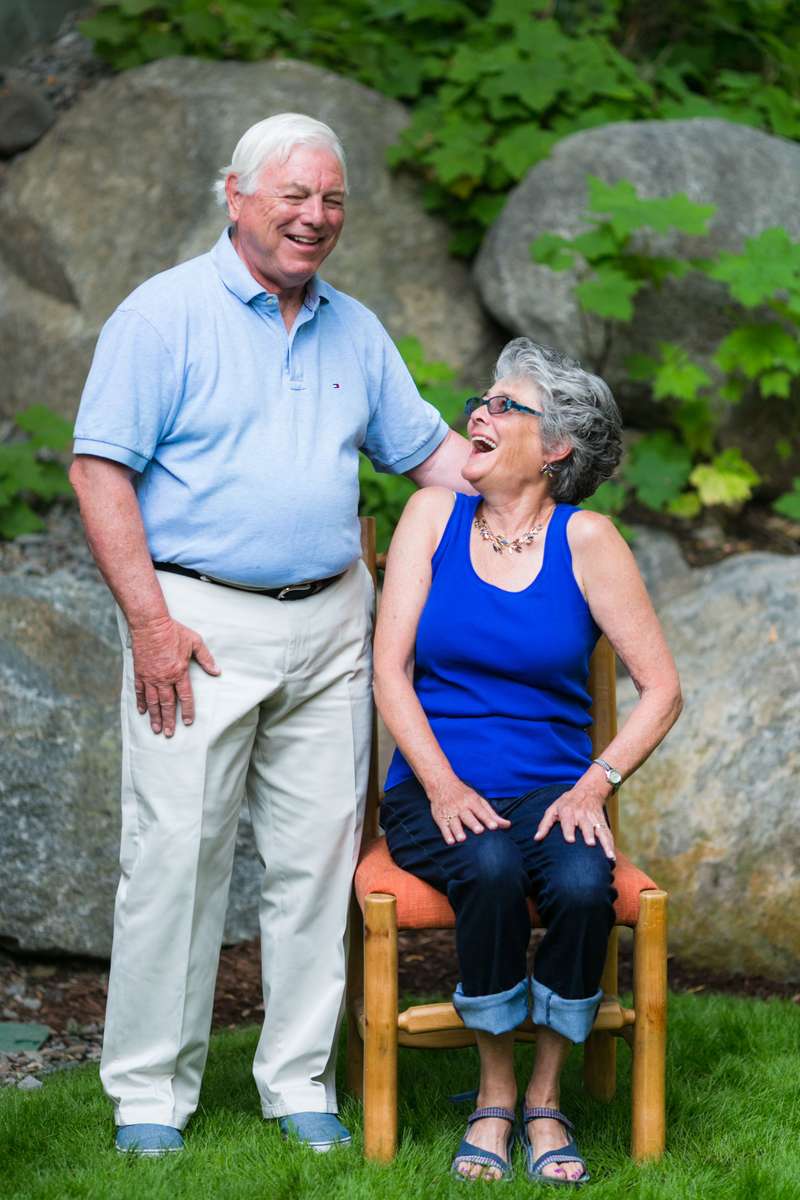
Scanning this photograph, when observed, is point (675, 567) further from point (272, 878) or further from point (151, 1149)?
point (151, 1149)

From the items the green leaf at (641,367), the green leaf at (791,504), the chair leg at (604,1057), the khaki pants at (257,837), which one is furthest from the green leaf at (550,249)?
the chair leg at (604,1057)

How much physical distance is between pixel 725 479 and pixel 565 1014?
3374 millimetres

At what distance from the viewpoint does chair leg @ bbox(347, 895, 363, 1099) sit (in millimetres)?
3096

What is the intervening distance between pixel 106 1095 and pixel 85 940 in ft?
3.38

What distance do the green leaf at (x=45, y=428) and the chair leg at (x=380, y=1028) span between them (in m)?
3.06

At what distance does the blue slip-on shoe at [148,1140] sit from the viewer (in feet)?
8.95

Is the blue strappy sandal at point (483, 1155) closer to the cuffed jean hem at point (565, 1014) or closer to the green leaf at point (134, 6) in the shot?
the cuffed jean hem at point (565, 1014)

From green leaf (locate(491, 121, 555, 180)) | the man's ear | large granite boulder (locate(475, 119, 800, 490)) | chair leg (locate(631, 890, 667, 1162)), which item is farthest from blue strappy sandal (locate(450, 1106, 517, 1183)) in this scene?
green leaf (locate(491, 121, 555, 180))

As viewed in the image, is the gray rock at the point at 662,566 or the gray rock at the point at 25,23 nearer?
the gray rock at the point at 662,566

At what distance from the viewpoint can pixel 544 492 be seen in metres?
2.88

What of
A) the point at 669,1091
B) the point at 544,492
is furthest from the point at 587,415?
the point at 669,1091

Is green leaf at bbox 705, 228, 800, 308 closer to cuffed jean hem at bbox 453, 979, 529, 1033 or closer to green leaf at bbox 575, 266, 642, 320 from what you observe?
green leaf at bbox 575, 266, 642, 320

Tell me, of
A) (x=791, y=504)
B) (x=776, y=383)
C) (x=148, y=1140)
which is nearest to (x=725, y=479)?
(x=791, y=504)

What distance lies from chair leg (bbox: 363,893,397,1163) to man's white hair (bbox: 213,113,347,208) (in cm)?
132
